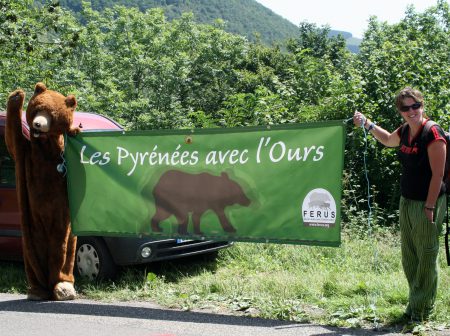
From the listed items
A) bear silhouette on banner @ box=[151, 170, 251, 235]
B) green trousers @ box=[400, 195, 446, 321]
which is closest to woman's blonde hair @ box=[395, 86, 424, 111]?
green trousers @ box=[400, 195, 446, 321]

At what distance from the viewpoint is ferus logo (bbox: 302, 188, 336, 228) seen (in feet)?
17.3

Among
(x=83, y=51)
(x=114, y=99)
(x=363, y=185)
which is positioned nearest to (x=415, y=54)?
(x=363, y=185)

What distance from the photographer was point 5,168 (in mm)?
7359

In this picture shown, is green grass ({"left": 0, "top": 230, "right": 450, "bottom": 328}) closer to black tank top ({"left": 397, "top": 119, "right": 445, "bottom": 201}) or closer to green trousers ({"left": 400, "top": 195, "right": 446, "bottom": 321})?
green trousers ({"left": 400, "top": 195, "right": 446, "bottom": 321})

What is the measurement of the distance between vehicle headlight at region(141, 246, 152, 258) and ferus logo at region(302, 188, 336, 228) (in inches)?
86.1

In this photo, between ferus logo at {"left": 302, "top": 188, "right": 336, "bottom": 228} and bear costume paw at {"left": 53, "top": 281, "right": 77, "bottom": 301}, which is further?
bear costume paw at {"left": 53, "top": 281, "right": 77, "bottom": 301}

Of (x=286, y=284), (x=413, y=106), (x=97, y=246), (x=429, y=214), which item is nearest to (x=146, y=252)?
(x=97, y=246)

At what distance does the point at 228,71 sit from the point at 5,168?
129 ft

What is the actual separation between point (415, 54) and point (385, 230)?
4662 mm

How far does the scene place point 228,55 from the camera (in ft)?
152

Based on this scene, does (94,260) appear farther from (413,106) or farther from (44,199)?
(413,106)

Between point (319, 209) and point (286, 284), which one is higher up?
point (319, 209)

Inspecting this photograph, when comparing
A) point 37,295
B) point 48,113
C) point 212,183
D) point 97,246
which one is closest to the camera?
point 212,183

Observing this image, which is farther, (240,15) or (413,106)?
(240,15)
